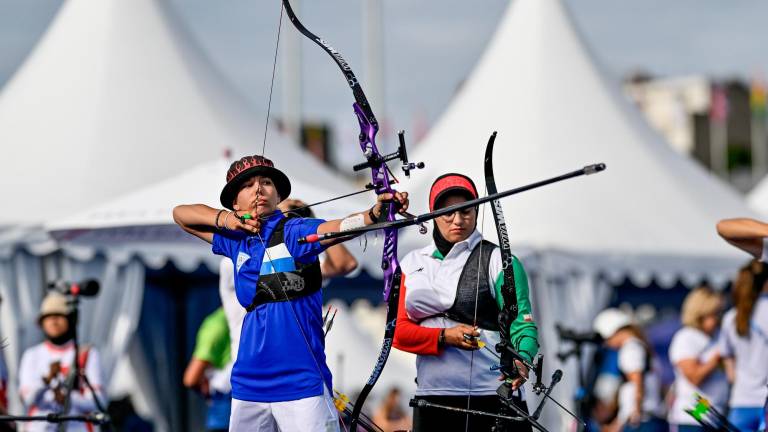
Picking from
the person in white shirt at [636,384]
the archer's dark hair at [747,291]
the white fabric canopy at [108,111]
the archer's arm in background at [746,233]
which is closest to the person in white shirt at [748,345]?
the archer's dark hair at [747,291]

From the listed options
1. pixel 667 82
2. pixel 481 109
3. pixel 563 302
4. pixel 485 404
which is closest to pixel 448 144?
pixel 481 109

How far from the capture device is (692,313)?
8383 mm

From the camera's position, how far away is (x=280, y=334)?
165 inches

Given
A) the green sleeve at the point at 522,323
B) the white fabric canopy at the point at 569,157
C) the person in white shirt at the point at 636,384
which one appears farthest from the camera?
the white fabric canopy at the point at 569,157

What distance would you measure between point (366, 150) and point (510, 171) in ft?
23.7

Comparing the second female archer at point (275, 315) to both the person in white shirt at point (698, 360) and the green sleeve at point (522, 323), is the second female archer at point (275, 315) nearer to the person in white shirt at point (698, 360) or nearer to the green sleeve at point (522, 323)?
the green sleeve at point (522, 323)

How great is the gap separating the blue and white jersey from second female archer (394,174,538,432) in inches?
23.6

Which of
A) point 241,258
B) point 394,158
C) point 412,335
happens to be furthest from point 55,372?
point 394,158

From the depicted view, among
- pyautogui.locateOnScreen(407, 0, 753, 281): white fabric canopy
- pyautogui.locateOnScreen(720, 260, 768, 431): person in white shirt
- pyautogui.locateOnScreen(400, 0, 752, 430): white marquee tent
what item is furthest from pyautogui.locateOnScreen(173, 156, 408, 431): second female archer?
pyautogui.locateOnScreen(407, 0, 753, 281): white fabric canopy

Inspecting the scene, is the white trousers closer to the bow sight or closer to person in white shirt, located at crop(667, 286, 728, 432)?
the bow sight

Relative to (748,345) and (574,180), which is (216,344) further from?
(574,180)

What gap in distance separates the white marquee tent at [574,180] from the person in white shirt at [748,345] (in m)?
3.56

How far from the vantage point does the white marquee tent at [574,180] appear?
10.7m

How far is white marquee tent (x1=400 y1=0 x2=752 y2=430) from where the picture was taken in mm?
10734
